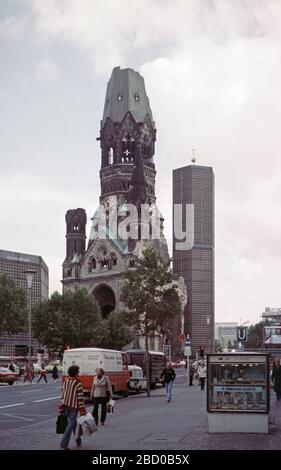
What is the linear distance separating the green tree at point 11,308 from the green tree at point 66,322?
468 inches

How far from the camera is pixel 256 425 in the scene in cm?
2112

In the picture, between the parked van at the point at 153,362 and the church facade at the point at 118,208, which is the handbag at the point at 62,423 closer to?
the parked van at the point at 153,362

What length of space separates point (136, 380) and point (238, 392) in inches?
1158

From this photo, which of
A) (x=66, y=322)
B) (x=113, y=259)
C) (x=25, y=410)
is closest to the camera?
(x=25, y=410)

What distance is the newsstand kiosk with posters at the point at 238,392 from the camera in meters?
21.2

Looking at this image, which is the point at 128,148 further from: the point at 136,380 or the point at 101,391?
the point at 101,391

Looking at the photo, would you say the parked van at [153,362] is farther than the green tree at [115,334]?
No

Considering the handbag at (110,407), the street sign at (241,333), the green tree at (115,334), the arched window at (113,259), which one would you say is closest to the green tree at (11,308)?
the green tree at (115,334)

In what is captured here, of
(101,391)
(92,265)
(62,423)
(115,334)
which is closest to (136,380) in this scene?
(101,391)

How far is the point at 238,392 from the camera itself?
843 inches

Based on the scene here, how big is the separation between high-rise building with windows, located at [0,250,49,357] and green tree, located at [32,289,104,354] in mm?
55087

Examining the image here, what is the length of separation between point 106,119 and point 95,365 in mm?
130445

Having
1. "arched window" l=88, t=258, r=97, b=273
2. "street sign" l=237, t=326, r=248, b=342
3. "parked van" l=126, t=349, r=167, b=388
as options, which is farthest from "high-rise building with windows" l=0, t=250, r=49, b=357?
"street sign" l=237, t=326, r=248, b=342

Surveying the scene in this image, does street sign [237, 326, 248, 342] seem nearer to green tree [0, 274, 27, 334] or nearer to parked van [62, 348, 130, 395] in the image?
parked van [62, 348, 130, 395]
